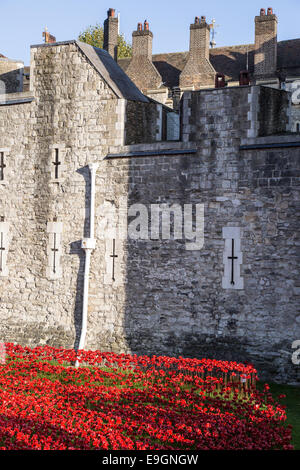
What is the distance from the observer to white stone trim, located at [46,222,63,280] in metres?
14.5

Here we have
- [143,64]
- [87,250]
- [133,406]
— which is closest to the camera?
[133,406]

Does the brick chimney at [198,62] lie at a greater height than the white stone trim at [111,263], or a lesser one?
greater

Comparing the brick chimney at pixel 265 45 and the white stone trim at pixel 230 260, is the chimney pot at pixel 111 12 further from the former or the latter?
the white stone trim at pixel 230 260

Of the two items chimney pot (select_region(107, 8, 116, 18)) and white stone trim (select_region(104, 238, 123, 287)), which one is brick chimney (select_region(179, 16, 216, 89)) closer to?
chimney pot (select_region(107, 8, 116, 18))

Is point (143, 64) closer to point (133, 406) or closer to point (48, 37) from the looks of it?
point (48, 37)

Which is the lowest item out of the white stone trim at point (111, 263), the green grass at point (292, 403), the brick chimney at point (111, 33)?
the green grass at point (292, 403)

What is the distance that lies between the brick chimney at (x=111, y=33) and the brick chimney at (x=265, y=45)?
8.94 meters

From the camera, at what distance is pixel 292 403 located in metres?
10.9

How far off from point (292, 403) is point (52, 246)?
6.31m

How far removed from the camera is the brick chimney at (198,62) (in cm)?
3594

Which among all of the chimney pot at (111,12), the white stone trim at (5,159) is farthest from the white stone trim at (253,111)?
the chimney pot at (111,12)

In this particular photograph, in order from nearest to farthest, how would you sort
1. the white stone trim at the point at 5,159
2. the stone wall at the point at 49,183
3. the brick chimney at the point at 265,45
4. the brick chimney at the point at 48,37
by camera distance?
the stone wall at the point at 49,183 < the white stone trim at the point at 5,159 < the brick chimney at the point at 48,37 < the brick chimney at the point at 265,45

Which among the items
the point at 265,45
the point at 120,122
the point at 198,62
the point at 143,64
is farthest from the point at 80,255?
the point at 143,64
